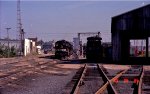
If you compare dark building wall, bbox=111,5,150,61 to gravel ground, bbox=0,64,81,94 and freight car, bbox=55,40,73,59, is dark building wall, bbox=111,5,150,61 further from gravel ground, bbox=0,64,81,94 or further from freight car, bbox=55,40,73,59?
gravel ground, bbox=0,64,81,94

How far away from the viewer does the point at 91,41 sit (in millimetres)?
51312

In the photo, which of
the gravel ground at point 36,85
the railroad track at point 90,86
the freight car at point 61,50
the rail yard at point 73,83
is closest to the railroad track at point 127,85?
the rail yard at point 73,83

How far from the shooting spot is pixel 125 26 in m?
42.2

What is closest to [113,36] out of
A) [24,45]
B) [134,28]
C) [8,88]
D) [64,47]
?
[134,28]

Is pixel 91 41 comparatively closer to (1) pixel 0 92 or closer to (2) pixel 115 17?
(2) pixel 115 17

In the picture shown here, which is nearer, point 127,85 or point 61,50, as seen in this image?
point 127,85

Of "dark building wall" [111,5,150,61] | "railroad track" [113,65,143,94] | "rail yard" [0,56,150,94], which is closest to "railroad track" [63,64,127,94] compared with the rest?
"rail yard" [0,56,150,94]

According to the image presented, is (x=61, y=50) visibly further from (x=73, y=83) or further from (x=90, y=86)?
(x=90, y=86)

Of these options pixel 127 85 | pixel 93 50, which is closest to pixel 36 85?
pixel 127 85

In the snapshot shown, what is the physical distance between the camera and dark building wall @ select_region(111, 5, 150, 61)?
132 feet

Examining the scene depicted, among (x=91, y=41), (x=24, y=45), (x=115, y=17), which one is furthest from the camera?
(x=24, y=45)

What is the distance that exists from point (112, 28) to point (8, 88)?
30.8 m

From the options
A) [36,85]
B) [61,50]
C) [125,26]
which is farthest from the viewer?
[61,50]

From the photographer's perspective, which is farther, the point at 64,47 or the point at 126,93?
the point at 64,47
